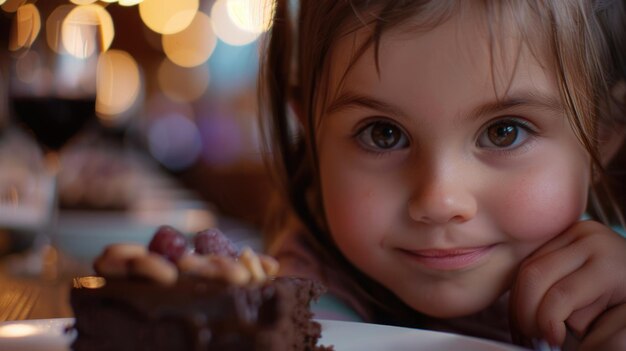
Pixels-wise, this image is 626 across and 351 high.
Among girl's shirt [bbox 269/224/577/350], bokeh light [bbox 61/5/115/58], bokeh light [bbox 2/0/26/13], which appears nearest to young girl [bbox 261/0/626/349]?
girl's shirt [bbox 269/224/577/350]

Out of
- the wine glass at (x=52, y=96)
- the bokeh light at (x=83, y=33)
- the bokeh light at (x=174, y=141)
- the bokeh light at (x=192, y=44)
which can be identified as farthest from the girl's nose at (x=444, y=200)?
the bokeh light at (x=192, y=44)

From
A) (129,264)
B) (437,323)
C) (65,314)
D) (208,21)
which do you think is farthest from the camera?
(208,21)

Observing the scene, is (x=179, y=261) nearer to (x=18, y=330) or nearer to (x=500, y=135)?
(x=18, y=330)

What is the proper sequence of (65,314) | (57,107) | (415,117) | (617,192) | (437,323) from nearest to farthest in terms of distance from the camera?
(415,117), (65,314), (437,323), (617,192), (57,107)

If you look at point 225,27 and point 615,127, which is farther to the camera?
point 225,27

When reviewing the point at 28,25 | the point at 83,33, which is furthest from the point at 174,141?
the point at 83,33

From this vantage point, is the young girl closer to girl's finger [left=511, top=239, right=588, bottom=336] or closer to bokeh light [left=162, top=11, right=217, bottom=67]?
girl's finger [left=511, top=239, right=588, bottom=336]

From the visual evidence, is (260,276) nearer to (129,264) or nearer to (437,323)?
(129,264)

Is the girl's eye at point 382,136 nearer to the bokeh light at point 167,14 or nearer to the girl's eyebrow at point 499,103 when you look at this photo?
the girl's eyebrow at point 499,103

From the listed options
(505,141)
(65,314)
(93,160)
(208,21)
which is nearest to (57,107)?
(93,160)
